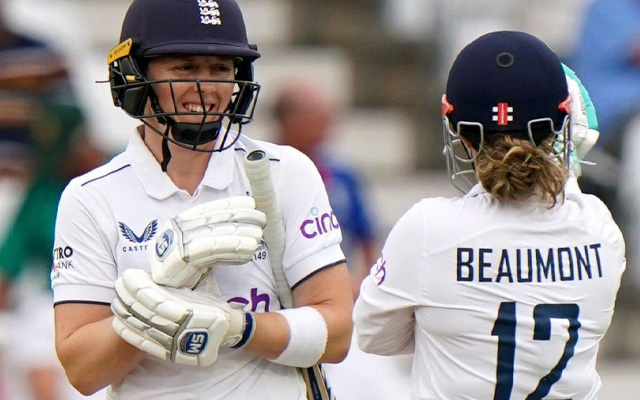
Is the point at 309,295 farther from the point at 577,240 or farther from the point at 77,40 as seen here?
the point at 77,40

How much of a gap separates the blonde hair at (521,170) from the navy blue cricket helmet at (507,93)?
31mm

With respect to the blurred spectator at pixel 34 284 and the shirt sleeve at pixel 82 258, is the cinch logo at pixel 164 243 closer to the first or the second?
the shirt sleeve at pixel 82 258

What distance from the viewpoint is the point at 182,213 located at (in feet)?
9.28

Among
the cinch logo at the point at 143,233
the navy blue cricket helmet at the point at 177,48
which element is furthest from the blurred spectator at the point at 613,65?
the cinch logo at the point at 143,233

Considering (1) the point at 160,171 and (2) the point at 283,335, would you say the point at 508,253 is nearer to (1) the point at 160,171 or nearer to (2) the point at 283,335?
(2) the point at 283,335

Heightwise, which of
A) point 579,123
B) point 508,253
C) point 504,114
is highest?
point 504,114

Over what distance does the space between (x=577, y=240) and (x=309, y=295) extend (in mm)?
591

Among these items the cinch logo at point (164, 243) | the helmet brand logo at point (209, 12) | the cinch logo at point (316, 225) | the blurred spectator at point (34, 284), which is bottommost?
the blurred spectator at point (34, 284)

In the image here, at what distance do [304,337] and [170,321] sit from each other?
0.34 metres

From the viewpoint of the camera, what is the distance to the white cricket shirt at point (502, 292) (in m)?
2.81

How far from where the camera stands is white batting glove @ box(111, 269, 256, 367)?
9.00ft

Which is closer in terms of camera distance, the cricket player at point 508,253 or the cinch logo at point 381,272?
the cricket player at point 508,253

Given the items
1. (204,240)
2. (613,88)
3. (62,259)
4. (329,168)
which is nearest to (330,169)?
(329,168)

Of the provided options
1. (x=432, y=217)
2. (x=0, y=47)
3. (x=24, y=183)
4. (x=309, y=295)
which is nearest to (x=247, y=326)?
(x=309, y=295)
